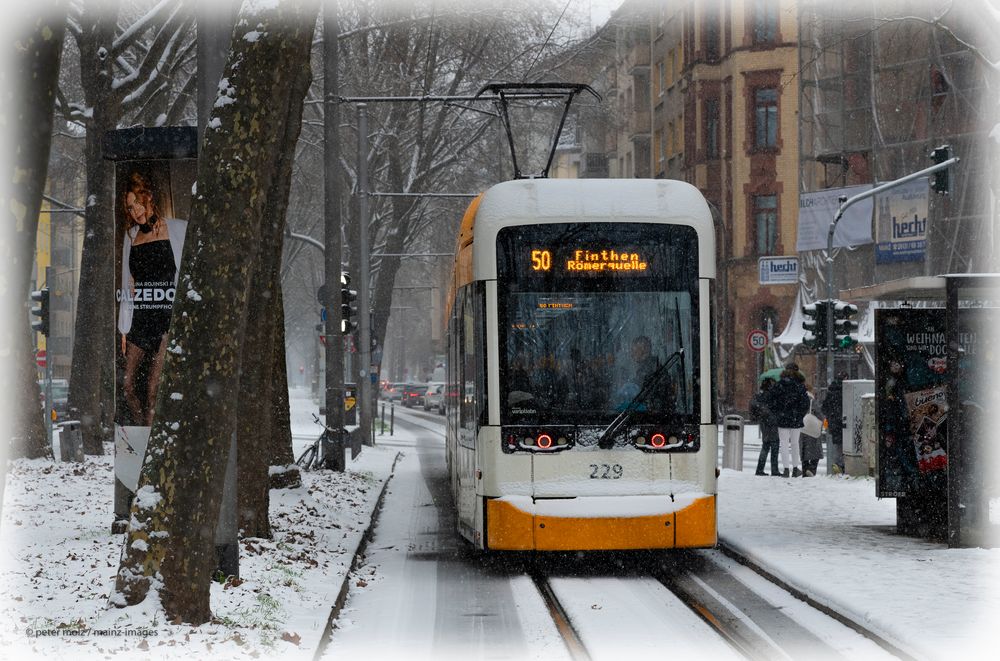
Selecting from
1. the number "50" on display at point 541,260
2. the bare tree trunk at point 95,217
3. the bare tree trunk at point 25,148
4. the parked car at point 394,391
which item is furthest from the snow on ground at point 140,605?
the parked car at point 394,391

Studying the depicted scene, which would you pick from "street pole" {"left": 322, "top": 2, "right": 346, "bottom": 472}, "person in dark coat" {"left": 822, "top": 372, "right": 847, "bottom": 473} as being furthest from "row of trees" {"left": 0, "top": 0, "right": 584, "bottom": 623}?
"person in dark coat" {"left": 822, "top": 372, "right": 847, "bottom": 473}

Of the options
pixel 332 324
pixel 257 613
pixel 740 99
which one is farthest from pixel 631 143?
pixel 257 613

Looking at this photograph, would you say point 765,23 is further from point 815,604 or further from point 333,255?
point 815,604

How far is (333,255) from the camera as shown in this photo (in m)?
23.5

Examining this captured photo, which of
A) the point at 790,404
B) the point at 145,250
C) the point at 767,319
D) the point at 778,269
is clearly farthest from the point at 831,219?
the point at 145,250

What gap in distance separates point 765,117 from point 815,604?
4732cm

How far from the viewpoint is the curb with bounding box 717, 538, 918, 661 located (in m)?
8.63

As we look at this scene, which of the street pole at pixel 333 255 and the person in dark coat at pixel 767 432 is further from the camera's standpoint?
the person in dark coat at pixel 767 432

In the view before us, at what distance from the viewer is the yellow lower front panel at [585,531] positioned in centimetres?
1229

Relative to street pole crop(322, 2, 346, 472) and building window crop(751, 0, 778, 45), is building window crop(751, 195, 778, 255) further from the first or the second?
street pole crop(322, 2, 346, 472)

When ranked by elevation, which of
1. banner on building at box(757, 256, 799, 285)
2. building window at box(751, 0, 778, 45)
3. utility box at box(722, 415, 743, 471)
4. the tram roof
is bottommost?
utility box at box(722, 415, 743, 471)

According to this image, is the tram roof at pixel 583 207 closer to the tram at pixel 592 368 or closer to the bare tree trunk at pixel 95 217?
the tram at pixel 592 368

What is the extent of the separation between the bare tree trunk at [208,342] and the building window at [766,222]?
4752 cm

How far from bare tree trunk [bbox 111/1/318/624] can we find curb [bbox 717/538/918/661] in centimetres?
381
